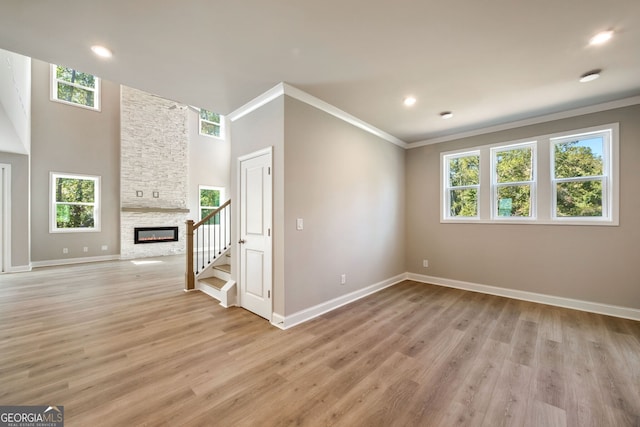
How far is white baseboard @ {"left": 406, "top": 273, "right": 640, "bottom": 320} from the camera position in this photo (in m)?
3.26

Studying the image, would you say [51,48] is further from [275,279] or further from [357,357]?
[357,357]

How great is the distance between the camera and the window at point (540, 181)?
3.45 metres

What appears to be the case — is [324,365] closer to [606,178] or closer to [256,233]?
[256,233]

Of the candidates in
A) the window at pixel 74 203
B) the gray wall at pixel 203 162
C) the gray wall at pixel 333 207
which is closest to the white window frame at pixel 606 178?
the gray wall at pixel 333 207

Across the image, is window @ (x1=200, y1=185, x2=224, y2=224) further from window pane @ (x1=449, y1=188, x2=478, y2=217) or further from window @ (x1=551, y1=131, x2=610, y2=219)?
window @ (x1=551, y1=131, x2=610, y2=219)

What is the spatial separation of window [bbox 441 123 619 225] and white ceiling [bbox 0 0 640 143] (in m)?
0.64

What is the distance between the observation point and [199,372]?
2.08 m

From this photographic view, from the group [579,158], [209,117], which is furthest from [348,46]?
[209,117]

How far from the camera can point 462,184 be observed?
468 cm

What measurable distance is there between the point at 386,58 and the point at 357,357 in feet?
9.52

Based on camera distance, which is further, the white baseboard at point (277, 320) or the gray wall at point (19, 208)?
the gray wall at point (19, 208)

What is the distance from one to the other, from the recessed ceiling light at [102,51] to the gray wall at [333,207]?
173cm

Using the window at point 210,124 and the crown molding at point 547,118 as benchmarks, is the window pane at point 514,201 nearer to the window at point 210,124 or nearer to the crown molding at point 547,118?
the crown molding at point 547,118

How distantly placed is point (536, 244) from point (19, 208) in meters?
10.3
